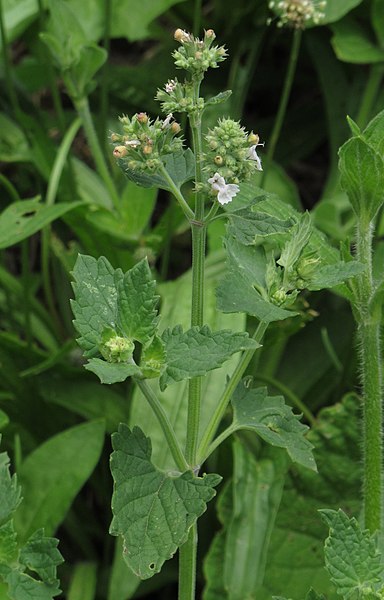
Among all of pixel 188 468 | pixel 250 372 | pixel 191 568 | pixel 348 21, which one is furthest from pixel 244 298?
pixel 348 21

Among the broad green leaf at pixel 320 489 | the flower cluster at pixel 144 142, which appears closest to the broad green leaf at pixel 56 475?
the broad green leaf at pixel 320 489

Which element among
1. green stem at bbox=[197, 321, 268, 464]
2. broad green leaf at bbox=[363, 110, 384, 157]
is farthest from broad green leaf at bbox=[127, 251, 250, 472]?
broad green leaf at bbox=[363, 110, 384, 157]

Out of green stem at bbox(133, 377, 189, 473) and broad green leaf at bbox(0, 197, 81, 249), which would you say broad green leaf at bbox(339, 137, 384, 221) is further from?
broad green leaf at bbox(0, 197, 81, 249)

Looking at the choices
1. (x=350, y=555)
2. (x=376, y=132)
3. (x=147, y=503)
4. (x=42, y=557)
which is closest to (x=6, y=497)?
(x=42, y=557)

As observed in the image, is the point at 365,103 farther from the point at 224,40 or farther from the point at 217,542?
the point at 217,542

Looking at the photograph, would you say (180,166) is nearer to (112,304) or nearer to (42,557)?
(112,304)

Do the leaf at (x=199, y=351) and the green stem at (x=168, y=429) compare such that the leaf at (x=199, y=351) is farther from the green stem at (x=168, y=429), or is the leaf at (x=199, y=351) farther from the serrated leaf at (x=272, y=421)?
the serrated leaf at (x=272, y=421)
